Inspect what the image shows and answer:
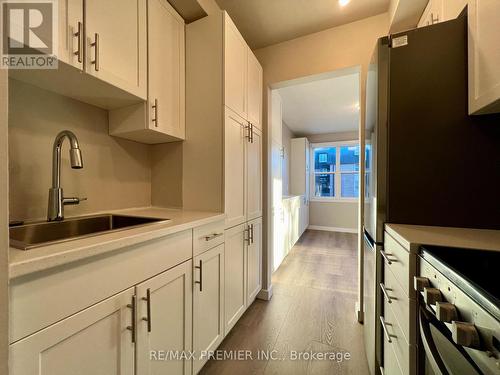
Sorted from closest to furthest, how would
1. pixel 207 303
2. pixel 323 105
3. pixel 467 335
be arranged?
pixel 467 335 < pixel 207 303 < pixel 323 105

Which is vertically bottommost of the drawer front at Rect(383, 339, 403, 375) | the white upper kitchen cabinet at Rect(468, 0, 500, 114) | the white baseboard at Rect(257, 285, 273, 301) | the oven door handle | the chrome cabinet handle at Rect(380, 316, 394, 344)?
the white baseboard at Rect(257, 285, 273, 301)

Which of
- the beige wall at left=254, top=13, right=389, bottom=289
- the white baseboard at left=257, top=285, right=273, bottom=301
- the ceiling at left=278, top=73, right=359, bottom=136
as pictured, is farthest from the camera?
the ceiling at left=278, top=73, right=359, bottom=136

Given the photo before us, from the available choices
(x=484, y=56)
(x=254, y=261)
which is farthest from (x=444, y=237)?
(x=254, y=261)

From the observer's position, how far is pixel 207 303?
4.18ft

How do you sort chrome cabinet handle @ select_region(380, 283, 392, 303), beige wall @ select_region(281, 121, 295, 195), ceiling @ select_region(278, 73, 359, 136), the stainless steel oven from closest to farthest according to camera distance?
the stainless steel oven → chrome cabinet handle @ select_region(380, 283, 392, 303) → ceiling @ select_region(278, 73, 359, 136) → beige wall @ select_region(281, 121, 295, 195)

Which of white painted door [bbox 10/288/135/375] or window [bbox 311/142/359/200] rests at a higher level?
window [bbox 311/142/359/200]

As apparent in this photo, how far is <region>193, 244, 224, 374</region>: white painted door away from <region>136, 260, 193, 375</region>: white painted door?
5cm

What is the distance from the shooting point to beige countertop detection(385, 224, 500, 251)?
2.30 ft

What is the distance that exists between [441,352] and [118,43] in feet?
5.75

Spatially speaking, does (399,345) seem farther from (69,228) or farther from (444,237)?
(69,228)

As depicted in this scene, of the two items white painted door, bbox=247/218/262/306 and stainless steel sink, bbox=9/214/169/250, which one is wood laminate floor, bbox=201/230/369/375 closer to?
white painted door, bbox=247/218/262/306

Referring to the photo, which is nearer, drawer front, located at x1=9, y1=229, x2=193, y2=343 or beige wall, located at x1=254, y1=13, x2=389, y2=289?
drawer front, located at x1=9, y1=229, x2=193, y2=343

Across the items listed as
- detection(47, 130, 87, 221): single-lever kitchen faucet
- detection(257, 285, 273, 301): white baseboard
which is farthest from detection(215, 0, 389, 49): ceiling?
detection(257, 285, 273, 301): white baseboard

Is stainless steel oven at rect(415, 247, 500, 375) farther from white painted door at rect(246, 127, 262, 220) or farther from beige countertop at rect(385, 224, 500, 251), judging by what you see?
white painted door at rect(246, 127, 262, 220)
